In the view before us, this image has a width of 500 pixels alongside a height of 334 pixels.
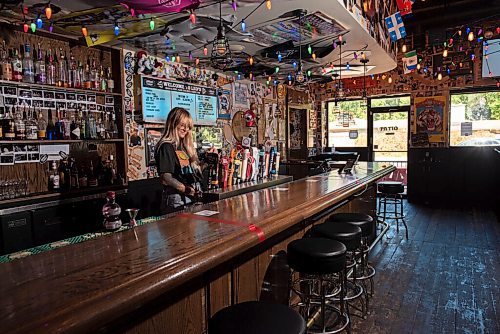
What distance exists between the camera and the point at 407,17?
600 cm

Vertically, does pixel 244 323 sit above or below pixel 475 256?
above

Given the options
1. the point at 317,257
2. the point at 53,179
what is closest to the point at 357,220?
the point at 317,257

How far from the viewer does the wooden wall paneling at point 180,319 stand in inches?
51.3

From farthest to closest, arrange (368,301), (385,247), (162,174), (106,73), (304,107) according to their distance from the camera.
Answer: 1. (304,107)
2. (385,247)
3. (106,73)
4. (368,301)
5. (162,174)

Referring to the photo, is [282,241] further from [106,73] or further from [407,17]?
[407,17]

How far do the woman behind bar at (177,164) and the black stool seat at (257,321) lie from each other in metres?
1.39

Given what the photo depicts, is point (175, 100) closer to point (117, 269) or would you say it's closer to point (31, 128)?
point (31, 128)

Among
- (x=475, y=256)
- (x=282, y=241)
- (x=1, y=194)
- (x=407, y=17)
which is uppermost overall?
(x=407, y=17)

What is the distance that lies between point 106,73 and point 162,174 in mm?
1832

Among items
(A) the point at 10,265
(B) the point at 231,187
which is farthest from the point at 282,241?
(A) the point at 10,265

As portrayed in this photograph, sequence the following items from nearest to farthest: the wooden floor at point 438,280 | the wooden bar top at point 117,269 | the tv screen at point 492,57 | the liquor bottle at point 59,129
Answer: the wooden bar top at point 117,269 → the wooden floor at point 438,280 → the liquor bottle at point 59,129 → the tv screen at point 492,57

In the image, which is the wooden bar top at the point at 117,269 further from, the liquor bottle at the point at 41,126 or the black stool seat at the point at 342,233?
the liquor bottle at the point at 41,126

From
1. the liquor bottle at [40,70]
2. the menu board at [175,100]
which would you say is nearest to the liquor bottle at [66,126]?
the liquor bottle at [40,70]

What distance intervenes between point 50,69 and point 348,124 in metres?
6.61
